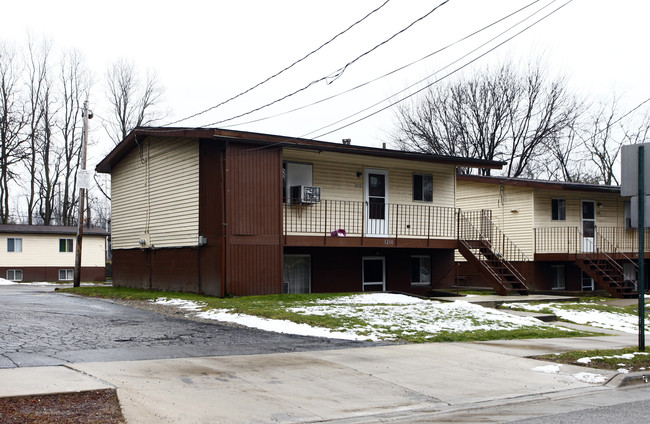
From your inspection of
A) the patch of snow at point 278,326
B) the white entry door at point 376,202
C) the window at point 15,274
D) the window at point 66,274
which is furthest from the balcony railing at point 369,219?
the window at point 15,274

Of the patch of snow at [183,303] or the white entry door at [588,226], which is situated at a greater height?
the white entry door at [588,226]

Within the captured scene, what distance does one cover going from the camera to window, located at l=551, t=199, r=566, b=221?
29125mm

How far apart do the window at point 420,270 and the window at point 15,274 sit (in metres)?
29.7

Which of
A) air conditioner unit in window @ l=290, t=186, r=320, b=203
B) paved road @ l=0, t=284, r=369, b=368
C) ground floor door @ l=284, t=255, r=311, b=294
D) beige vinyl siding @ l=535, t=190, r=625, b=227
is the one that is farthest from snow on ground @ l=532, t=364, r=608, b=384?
beige vinyl siding @ l=535, t=190, r=625, b=227

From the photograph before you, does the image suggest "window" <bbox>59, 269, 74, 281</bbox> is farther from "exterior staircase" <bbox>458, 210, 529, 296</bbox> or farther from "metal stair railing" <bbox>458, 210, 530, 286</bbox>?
"exterior staircase" <bbox>458, 210, 529, 296</bbox>

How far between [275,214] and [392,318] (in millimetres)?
5943

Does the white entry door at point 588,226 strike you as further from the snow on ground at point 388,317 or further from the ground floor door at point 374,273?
the snow on ground at point 388,317

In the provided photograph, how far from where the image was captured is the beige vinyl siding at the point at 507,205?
94.0 feet

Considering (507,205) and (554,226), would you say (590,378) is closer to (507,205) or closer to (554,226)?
(554,226)

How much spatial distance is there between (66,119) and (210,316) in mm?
40761

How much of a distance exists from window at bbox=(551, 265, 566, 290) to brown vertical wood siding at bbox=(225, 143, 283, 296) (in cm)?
1594

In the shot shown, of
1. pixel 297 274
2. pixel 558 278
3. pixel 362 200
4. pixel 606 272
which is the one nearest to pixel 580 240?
pixel 558 278

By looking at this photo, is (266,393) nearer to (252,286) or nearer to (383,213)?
(252,286)

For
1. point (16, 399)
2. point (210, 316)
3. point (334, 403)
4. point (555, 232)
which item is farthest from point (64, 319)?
point (555, 232)
